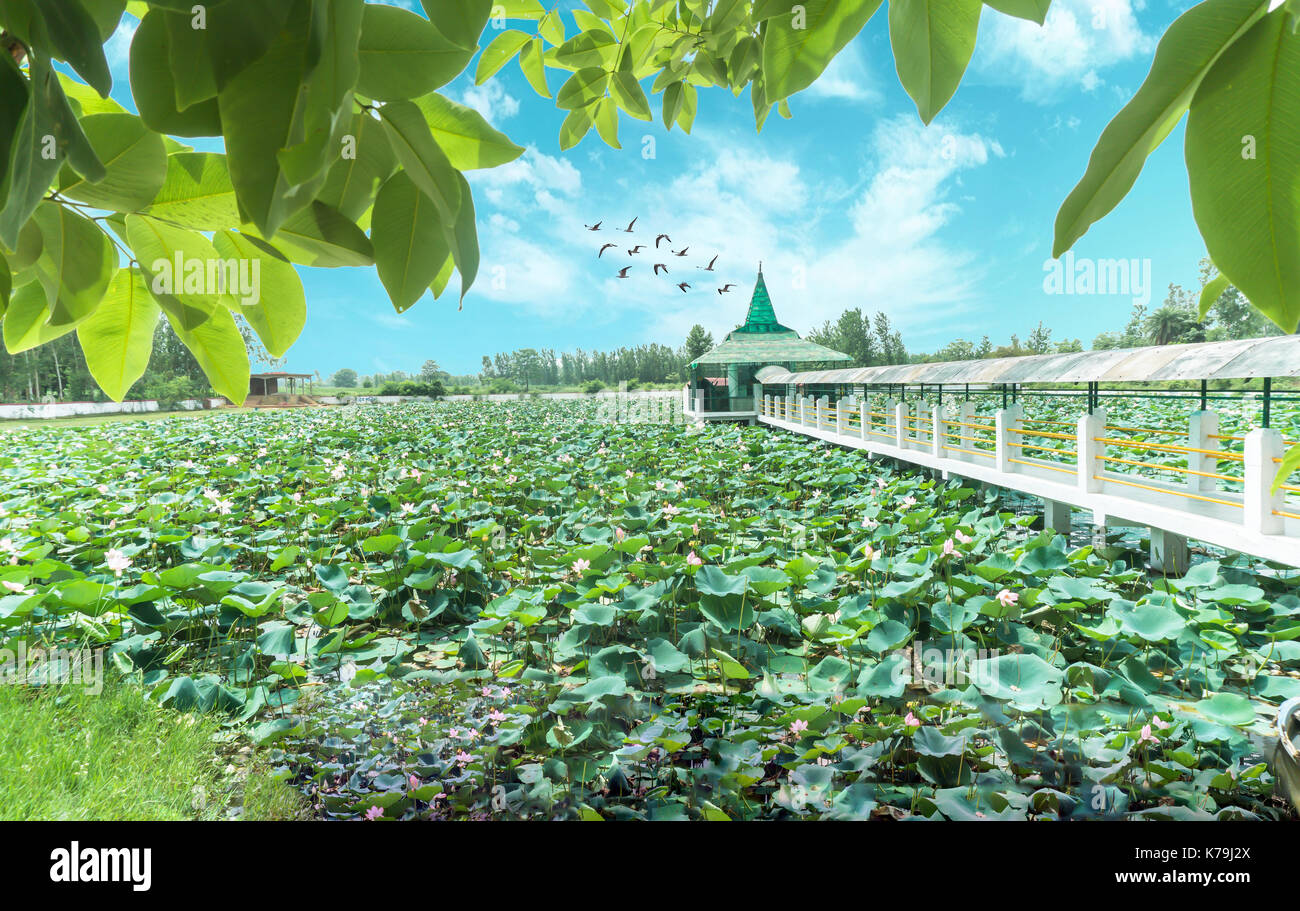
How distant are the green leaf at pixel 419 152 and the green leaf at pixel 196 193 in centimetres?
8

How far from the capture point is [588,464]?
5340 millimetres

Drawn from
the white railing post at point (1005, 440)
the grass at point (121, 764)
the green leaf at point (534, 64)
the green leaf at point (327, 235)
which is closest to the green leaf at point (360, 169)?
the green leaf at point (327, 235)

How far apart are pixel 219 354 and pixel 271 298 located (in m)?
0.06

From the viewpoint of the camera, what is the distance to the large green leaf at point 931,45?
21 centimetres

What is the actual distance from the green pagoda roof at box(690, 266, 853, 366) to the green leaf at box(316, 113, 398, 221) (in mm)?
10590

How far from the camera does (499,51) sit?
1.42ft

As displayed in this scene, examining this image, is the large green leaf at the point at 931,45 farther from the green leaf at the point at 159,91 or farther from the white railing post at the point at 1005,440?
the white railing post at the point at 1005,440

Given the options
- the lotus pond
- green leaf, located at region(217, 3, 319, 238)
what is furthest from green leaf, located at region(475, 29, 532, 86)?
the lotus pond

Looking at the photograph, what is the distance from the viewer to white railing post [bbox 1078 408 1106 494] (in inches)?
144

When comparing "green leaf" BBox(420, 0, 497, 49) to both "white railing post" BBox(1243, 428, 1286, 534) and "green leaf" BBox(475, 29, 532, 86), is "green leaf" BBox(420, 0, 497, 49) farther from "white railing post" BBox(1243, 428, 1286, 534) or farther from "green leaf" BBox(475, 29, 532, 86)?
"white railing post" BBox(1243, 428, 1286, 534)

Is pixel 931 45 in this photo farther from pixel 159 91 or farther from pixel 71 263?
pixel 71 263
